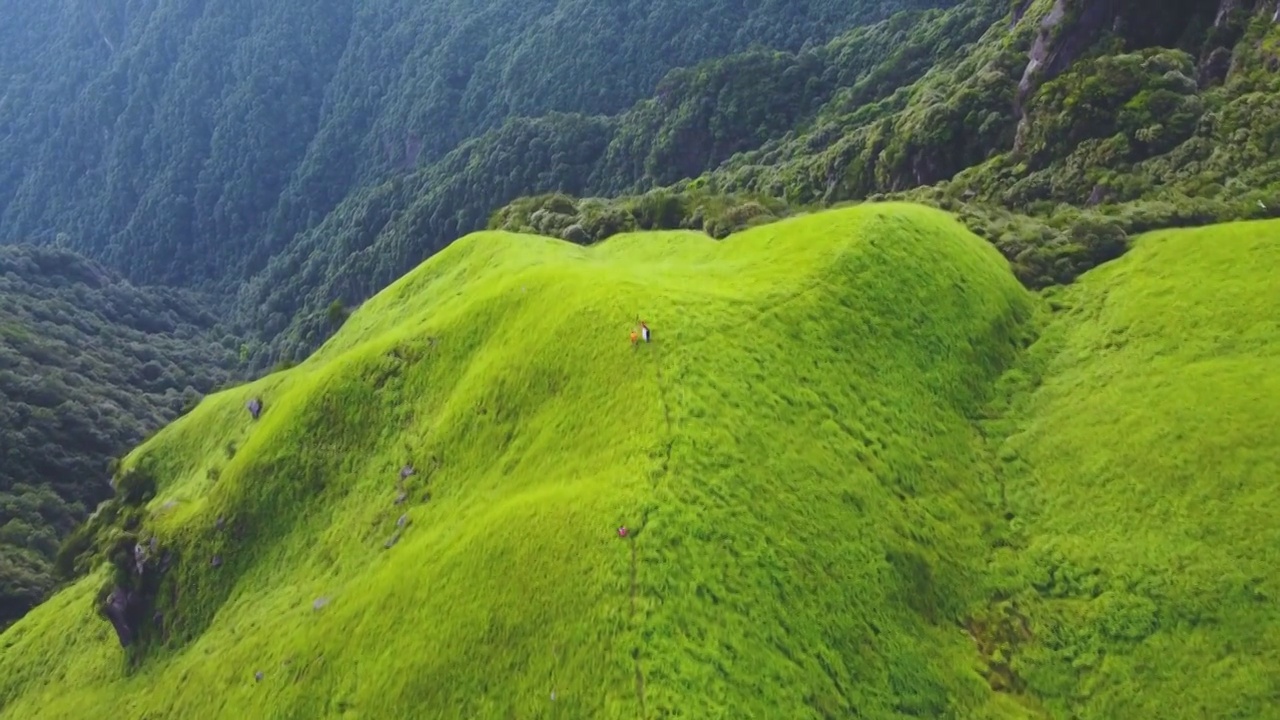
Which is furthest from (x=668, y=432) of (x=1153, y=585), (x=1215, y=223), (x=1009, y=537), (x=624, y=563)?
(x=1215, y=223)

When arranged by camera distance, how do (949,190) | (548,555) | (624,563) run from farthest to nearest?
1. (949,190)
2. (548,555)
3. (624,563)

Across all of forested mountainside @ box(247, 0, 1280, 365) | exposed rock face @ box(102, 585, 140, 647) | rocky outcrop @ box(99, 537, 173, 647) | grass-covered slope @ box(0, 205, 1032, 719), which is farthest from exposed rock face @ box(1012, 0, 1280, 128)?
exposed rock face @ box(102, 585, 140, 647)

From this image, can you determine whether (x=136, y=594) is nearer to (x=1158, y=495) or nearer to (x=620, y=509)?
(x=620, y=509)

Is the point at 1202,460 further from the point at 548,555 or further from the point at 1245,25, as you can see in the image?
the point at 1245,25

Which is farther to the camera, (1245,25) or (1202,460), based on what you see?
(1245,25)

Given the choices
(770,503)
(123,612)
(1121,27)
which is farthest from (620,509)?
(1121,27)

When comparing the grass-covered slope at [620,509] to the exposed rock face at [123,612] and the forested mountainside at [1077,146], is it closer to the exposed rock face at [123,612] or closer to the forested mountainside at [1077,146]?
the exposed rock face at [123,612]
